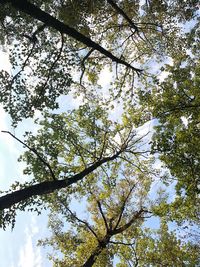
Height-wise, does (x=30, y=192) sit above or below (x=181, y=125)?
below

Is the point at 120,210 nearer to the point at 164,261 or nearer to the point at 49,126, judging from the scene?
the point at 164,261

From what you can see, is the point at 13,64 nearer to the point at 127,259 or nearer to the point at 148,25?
the point at 148,25

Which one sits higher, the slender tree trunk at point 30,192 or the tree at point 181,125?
the tree at point 181,125

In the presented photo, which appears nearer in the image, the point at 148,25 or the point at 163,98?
the point at 163,98

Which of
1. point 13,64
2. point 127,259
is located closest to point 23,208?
point 13,64

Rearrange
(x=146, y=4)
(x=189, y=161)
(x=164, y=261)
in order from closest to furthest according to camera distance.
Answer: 1. (x=189, y=161)
2. (x=146, y=4)
3. (x=164, y=261)

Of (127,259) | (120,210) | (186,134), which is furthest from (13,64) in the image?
(127,259)

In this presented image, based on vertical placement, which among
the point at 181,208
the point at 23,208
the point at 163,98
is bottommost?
the point at 23,208

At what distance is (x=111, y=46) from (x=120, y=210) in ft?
29.9

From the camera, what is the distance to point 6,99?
14523 millimetres

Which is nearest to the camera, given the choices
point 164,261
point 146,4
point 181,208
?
point 181,208

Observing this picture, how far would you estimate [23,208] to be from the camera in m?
12.9

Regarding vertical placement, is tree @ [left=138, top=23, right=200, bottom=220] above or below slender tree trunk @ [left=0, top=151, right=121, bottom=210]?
above

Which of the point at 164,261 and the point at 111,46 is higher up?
the point at 111,46
